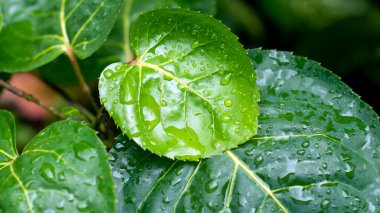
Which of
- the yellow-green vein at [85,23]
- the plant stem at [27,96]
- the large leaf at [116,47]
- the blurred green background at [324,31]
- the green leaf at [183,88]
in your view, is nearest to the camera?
the green leaf at [183,88]

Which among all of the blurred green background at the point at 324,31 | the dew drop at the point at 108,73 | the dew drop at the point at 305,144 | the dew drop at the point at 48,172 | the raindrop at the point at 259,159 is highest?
the dew drop at the point at 108,73

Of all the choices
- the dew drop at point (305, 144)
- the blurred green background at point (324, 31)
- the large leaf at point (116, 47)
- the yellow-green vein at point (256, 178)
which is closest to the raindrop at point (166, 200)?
the yellow-green vein at point (256, 178)

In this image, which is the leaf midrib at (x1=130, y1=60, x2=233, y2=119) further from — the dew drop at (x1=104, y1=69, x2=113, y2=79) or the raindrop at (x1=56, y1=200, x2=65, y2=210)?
the raindrop at (x1=56, y1=200, x2=65, y2=210)

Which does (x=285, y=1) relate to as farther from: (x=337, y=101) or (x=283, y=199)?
(x=283, y=199)

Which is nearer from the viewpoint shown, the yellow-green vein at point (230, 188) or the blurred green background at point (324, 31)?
the yellow-green vein at point (230, 188)

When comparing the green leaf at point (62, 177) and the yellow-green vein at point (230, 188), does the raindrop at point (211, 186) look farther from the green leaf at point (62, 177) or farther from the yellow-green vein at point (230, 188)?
the green leaf at point (62, 177)

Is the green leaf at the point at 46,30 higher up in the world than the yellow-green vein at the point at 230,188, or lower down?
higher up

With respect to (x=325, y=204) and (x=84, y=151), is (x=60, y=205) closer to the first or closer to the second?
(x=84, y=151)

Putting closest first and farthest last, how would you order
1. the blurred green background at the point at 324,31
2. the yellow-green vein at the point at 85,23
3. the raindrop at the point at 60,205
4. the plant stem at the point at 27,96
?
the raindrop at the point at 60,205 → the yellow-green vein at the point at 85,23 → the plant stem at the point at 27,96 → the blurred green background at the point at 324,31
